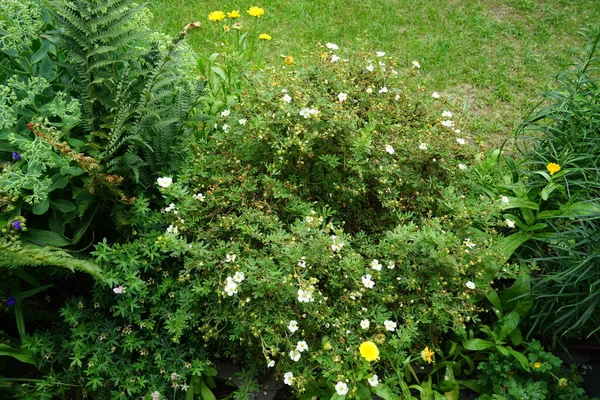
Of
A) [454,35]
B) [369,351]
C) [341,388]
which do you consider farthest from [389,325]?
[454,35]

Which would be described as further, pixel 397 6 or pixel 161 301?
pixel 397 6

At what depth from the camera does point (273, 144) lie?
2.38 m

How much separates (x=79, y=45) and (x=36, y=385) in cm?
138

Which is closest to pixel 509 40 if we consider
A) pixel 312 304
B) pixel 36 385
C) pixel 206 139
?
pixel 206 139

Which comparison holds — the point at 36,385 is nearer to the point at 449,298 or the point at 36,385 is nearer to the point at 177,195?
the point at 177,195

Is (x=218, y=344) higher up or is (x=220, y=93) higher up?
(x=220, y=93)

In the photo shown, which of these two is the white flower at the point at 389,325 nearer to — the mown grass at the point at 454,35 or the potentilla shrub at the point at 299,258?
the potentilla shrub at the point at 299,258

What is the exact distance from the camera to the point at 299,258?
2074 mm

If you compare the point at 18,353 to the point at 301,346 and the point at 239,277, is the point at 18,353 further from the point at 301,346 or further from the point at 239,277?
the point at 301,346

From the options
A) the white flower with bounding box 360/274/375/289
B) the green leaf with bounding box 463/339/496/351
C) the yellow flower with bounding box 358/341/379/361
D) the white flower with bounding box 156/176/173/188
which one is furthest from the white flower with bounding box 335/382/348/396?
the white flower with bounding box 156/176/173/188

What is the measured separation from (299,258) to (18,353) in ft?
3.90

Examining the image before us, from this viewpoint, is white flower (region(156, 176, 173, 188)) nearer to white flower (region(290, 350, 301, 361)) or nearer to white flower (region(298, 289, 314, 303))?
white flower (region(298, 289, 314, 303))

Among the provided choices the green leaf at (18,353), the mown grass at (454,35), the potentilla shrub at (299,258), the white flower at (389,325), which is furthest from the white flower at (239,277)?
the mown grass at (454,35)

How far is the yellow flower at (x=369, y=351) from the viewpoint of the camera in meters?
2.03
